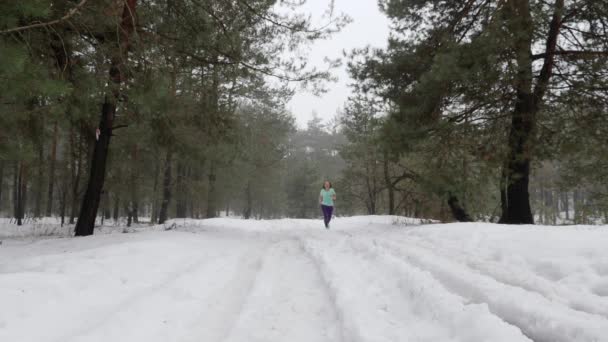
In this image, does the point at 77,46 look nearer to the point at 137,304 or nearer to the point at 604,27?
the point at 137,304

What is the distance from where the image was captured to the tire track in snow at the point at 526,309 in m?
2.39

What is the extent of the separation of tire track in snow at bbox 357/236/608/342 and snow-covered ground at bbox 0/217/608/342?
1 centimetres

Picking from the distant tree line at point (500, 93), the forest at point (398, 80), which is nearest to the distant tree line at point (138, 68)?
the forest at point (398, 80)

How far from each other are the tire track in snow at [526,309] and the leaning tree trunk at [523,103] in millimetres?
5686

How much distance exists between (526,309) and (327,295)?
1.80 metres

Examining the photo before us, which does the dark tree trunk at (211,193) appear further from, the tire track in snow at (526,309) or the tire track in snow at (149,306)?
the tire track in snow at (526,309)

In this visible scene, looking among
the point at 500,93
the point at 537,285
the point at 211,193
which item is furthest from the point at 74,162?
the point at 537,285

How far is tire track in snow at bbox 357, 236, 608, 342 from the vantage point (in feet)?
7.83

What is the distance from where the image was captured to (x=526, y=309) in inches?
109

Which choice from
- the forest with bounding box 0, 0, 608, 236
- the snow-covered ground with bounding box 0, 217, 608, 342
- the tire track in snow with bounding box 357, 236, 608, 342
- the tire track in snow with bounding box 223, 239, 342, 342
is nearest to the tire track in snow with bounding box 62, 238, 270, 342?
the snow-covered ground with bounding box 0, 217, 608, 342

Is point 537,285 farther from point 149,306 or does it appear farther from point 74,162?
point 74,162

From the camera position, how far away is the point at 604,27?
8.41 m

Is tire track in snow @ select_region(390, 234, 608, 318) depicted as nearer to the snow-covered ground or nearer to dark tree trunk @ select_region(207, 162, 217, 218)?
the snow-covered ground

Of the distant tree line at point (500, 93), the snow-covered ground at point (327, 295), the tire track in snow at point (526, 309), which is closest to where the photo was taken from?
the tire track in snow at point (526, 309)
